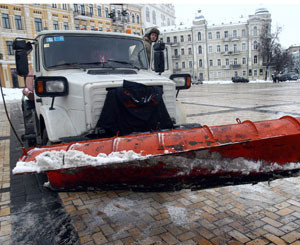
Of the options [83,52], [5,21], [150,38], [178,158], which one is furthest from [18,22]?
[178,158]

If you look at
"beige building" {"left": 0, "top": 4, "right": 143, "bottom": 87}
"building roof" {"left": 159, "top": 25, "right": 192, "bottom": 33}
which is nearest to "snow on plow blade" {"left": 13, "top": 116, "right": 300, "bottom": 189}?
"beige building" {"left": 0, "top": 4, "right": 143, "bottom": 87}

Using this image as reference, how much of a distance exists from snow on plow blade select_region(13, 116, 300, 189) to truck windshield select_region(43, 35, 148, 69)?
215cm

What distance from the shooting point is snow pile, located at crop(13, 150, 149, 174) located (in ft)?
7.81

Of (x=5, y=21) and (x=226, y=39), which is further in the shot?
(x=226, y=39)

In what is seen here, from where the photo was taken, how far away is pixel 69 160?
7.91ft

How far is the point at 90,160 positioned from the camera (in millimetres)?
2408

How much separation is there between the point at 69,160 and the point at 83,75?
1821 millimetres

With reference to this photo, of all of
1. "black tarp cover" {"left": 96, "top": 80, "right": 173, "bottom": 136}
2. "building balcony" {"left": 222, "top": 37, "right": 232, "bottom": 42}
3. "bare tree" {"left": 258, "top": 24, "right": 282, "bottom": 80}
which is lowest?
"black tarp cover" {"left": 96, "top": 80, "right": 173, "bottom": 136}

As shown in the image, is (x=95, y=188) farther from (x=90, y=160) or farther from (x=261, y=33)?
(x=261, y=33)

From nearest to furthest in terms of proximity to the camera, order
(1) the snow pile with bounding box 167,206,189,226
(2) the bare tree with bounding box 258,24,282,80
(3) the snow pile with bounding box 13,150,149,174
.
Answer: (3) the snow pile with bounding box 13,150,149,174 < (1) the snow pile with bounding box 167,206,189,226 < (2) the bare tree with bounding box 258,24,282,80

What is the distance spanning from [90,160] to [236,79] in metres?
52.6

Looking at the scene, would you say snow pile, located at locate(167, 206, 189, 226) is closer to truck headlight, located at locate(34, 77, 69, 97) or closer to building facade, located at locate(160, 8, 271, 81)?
truck headlight, located at locate(34, 77, 69, 97)

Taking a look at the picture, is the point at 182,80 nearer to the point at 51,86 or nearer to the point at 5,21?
A: the point at 51,86

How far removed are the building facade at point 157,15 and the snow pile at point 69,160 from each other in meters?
63.0
